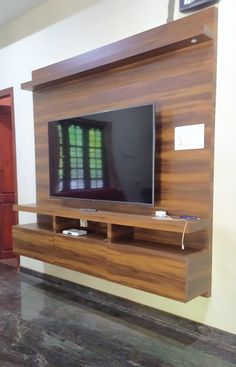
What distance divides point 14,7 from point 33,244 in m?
2.49

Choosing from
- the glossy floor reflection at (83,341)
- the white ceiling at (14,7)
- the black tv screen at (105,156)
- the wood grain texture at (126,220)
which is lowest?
the glossy floor reflection at (83,341)

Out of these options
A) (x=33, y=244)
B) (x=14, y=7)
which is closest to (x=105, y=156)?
(x=33, y=244)

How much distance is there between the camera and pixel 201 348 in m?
2.12

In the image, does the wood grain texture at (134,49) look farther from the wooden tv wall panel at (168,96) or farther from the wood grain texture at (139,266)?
the wood grain texture at (139,266)

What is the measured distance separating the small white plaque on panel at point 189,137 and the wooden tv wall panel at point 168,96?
1.3 inches

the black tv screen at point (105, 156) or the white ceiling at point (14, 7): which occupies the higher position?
the white ceiling at point (14, 7)

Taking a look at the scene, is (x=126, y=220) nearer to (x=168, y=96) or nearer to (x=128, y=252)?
(x=128, y=252)

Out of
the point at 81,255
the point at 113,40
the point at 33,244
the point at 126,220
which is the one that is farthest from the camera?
the point at 33,244

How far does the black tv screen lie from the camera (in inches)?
91.2

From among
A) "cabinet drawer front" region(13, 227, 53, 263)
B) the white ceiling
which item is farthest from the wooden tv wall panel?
the white ceiling

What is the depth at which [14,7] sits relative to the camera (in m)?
3.37

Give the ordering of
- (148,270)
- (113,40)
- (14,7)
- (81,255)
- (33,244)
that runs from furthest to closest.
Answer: (14,7) < (33,244) < (113,40) < (81,255) < (148,270)

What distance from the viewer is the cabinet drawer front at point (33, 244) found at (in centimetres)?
286

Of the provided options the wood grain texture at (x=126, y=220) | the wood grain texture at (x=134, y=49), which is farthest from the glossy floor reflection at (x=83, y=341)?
the wood grain texture at (x=134, y=49)
